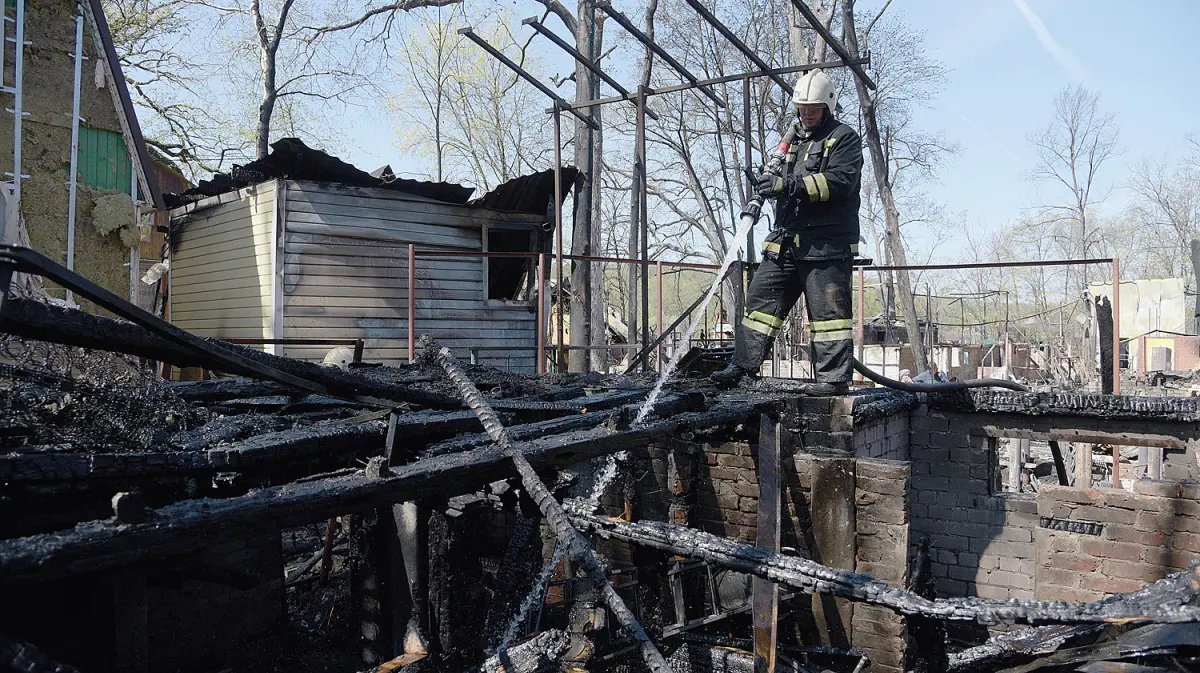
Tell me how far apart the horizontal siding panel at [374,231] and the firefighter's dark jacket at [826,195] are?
709cm

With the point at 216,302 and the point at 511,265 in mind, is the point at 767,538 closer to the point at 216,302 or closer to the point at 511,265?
the point at 511,265

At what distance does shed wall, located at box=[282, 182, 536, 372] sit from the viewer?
11.3 metres

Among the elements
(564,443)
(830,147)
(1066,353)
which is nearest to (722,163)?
(1066,353)

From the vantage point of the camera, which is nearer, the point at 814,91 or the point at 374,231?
the point at 814,91

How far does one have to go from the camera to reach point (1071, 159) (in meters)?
35.1

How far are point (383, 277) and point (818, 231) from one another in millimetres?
8687

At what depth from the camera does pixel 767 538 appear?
154 inches

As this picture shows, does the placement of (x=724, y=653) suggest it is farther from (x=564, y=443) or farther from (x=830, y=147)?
(x=830, y=147)

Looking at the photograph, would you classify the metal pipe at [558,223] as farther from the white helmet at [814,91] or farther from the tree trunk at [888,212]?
the tree trunk at [888,212]

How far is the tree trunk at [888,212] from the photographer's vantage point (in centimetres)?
1294

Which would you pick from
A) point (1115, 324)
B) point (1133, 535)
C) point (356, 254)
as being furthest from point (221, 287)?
point (1133, 535)

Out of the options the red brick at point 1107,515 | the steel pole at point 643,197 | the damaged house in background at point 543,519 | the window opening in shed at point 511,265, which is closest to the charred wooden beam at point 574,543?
the damaged house in background at point 543,519

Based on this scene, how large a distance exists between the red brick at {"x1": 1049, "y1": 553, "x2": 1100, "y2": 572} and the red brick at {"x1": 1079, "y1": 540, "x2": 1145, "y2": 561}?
0.06 metres

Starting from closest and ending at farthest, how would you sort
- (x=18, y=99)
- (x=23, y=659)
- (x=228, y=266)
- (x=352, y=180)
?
(x=23, y=659) < (x=18, y=99) < (x=352, y=180) < (x=228, y=266)
